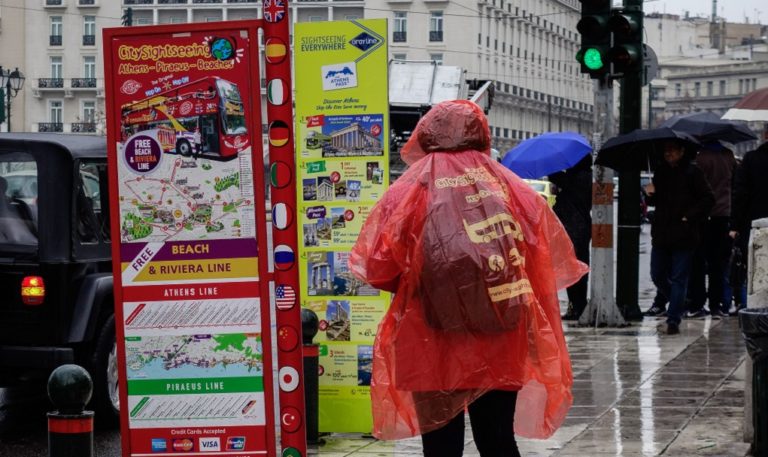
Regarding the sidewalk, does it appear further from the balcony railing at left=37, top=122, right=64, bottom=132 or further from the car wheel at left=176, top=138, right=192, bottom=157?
the balcony railing at left=37, top=122, right=64, bottom=132

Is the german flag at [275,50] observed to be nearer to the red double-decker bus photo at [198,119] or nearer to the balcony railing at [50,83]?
the red double-decker bus photo at [198,119]

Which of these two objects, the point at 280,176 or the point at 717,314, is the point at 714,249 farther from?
the point at 280,176

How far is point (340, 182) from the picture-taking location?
821 cm

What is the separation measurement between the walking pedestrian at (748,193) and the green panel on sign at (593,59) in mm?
1625

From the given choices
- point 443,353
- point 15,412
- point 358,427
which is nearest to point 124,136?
point 443,353

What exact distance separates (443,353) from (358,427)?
2.98 metres

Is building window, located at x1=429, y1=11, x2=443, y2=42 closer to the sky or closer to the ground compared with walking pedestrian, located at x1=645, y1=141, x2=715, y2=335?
closer to the sky

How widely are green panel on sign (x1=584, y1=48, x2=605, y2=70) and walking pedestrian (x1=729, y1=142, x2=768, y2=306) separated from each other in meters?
1.62

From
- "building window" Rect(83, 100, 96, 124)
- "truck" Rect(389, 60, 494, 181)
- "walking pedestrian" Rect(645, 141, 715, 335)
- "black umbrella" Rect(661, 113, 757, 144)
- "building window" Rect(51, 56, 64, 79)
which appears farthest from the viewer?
"building window" Rect(51, 56, 64, 79)

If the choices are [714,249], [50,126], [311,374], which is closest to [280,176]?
[311,374]

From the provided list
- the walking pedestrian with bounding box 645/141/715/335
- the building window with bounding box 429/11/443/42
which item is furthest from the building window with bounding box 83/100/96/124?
the walking pedestrian with bounding box 645/141/715/335

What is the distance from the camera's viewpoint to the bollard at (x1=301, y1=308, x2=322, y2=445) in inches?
316

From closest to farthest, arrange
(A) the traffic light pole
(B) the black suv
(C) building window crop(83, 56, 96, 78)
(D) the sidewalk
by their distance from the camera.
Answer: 1. (D) the sidewalk
2. (B) the black suv
3. (A) the traffic light pole
4. (C) building window crop(83, 56, 96, 78)

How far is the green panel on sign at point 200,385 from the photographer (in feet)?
20.1
